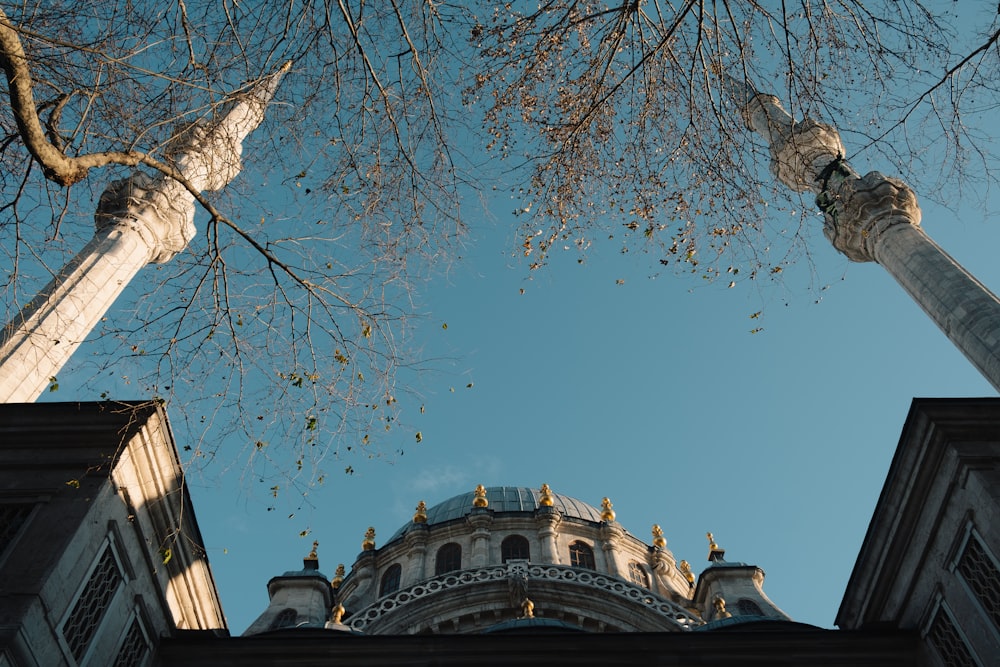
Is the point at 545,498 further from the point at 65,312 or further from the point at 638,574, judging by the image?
the point at 65,312

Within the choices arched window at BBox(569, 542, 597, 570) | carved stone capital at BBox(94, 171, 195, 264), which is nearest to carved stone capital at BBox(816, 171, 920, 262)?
carved stone capital at BBox(94, 171, 195, 264)

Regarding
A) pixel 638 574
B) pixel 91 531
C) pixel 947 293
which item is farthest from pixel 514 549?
pixel 91 531

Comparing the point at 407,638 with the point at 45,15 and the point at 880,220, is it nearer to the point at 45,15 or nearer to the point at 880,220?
the point at 45,15

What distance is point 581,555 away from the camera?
37.2 meters

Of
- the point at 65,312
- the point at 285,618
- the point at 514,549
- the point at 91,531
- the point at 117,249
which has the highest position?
the point at 514,549

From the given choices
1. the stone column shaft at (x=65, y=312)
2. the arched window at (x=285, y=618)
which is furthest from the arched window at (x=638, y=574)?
the stone column shaft at (x=65, y=312)

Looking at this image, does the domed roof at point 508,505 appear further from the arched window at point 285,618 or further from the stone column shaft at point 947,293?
the stone column shaft at point 947,293

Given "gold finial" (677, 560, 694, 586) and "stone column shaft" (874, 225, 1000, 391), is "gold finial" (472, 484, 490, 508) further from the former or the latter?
"stone column shaft" (874, 225, 1000, 391)

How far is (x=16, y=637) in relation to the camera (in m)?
7.57

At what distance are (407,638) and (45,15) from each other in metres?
8.03

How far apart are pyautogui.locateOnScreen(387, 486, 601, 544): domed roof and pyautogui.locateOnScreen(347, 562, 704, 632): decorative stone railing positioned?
358 inches

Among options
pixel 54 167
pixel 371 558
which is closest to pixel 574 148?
pixel 54 167

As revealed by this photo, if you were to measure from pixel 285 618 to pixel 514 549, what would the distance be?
34.6 feet

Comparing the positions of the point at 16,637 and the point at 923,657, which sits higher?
the point at 923,657
